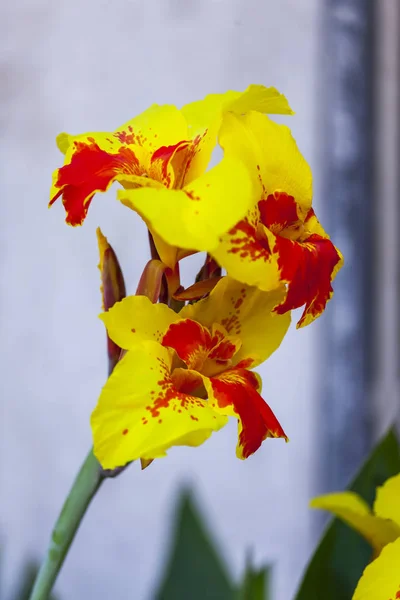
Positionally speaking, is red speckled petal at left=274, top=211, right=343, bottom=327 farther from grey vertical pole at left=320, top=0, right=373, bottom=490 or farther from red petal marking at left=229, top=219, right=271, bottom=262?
grey vertical pole at left=320, top=0, right=373, bottom=490

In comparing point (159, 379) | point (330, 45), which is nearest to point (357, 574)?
point (159, 379)

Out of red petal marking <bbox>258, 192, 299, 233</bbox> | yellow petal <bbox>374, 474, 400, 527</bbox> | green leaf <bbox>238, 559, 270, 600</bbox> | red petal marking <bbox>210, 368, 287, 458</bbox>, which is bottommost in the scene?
green leaf <bbox>238, 559, 270, 600</bbox>

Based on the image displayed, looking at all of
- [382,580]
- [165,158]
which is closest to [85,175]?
[165,158]

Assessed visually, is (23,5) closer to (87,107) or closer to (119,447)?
(87,107)

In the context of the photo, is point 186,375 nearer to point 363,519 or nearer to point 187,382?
point 187,382

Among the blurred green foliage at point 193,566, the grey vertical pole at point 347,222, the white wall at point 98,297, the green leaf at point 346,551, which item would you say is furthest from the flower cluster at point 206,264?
the grey vertical pole at point 347,222

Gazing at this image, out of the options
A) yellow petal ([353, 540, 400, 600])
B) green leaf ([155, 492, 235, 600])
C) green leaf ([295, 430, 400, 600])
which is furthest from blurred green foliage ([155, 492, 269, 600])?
yellow petal ([353, 540, 400, 600])

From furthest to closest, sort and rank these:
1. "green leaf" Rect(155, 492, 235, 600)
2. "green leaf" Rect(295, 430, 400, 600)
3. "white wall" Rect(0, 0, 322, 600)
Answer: "white wall" Rect(0, 0, 322, 600) < "green leaf" Rect(155, 492, 235, 600) < "green leaf" Rect(295, 430, 400, 600)
